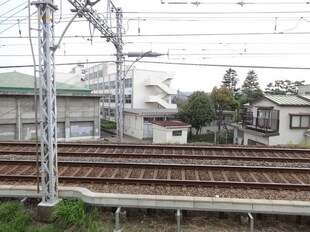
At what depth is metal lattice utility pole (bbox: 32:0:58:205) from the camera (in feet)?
17.3

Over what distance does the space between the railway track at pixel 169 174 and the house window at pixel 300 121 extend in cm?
1374

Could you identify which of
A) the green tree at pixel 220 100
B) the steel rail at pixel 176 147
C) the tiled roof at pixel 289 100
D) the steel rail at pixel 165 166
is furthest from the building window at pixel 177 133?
the steel rail at pixel 165 166

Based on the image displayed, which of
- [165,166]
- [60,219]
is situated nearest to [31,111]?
[165,166]

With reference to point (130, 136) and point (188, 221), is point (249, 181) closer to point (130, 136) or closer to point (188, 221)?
point (188, 221)

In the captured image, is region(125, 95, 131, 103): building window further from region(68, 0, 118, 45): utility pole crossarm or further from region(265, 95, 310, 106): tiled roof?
region(68, 0, 118, 45): utility pole crossarm

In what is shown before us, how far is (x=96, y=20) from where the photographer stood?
35.8 feet

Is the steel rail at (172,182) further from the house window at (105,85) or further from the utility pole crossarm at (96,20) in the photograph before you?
A: the house window at (105,85)

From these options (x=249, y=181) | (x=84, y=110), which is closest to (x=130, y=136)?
(x=84, y=110)

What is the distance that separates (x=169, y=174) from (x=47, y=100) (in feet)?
13.2

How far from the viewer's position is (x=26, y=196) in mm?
6008

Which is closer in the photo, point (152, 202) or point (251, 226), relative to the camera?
point (251, 226)

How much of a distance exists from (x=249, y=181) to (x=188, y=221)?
2.46 m

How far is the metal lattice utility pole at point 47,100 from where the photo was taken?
528 centimetres

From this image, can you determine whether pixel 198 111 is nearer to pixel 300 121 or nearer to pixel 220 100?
pixel 220 100
